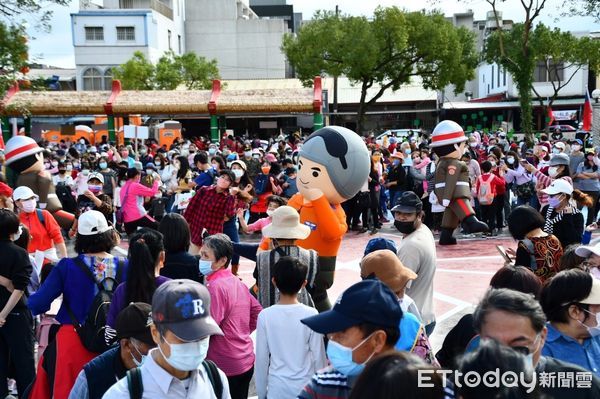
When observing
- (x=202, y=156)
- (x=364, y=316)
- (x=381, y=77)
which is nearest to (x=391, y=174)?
(x=202, y=156)

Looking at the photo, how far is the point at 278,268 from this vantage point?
4.29 meters

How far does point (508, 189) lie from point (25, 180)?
32.0 feet

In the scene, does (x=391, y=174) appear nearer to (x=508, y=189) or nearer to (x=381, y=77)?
(x=508, y=189)

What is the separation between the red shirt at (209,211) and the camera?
344 inches

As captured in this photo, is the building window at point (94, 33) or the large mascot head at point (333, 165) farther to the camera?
the building window at point (94, 33)

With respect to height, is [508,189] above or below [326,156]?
below

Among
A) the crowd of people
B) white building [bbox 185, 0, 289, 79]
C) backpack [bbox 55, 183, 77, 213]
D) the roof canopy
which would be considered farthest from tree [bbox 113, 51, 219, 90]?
the crowd of people

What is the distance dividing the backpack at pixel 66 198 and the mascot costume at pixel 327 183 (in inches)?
355

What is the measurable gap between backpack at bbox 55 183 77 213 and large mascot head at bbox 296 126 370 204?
906cm

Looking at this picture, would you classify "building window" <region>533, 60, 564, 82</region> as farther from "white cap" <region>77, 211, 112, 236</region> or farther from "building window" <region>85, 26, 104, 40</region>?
"white cap" <region>77, 211, 112, 236</region>

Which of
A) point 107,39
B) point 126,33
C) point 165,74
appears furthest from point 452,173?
point 107,39

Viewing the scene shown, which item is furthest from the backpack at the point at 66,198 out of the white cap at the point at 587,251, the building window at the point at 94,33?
the building window at the point at 94,33

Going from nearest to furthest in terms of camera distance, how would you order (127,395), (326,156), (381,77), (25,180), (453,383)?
(453,383) < (127,395) < (326,156) < (25,180) < (381,77)

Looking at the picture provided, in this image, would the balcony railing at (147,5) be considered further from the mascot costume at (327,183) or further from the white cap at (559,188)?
the white cap at (559,188)
